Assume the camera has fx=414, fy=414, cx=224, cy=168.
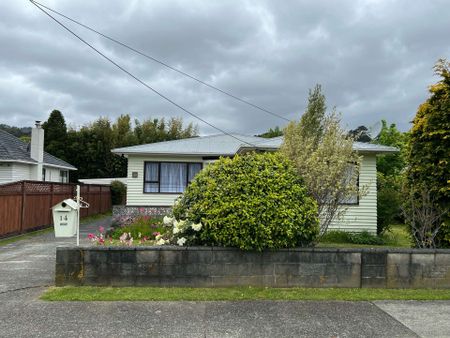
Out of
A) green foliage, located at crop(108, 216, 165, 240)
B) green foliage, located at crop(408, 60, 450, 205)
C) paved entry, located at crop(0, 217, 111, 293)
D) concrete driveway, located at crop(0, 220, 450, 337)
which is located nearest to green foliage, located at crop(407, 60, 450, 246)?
green foliage, located at crop(408, 60, 450, 205)

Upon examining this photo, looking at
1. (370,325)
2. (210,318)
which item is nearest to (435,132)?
(370,325)

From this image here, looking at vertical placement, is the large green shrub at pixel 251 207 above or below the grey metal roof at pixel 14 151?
below

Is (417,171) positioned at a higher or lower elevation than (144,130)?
lower

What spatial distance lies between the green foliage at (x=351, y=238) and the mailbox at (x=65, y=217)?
820 cm

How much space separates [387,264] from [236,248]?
2409 millimetres

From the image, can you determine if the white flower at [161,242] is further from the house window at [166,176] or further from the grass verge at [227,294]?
the house window at [166,176]

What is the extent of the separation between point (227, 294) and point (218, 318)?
3.11ft

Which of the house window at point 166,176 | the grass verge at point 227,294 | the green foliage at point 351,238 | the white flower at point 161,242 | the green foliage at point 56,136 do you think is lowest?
the grass verge at point 227,294

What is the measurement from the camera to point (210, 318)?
512cm

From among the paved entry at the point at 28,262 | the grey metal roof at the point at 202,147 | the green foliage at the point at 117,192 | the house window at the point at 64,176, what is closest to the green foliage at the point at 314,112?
the grey metal roof at the point at 202,147

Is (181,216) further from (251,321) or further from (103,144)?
(103,144)

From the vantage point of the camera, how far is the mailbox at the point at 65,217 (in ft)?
23.4

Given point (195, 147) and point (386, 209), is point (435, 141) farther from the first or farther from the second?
point (195, 147)

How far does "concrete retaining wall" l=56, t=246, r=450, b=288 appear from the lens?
635 centimetres
